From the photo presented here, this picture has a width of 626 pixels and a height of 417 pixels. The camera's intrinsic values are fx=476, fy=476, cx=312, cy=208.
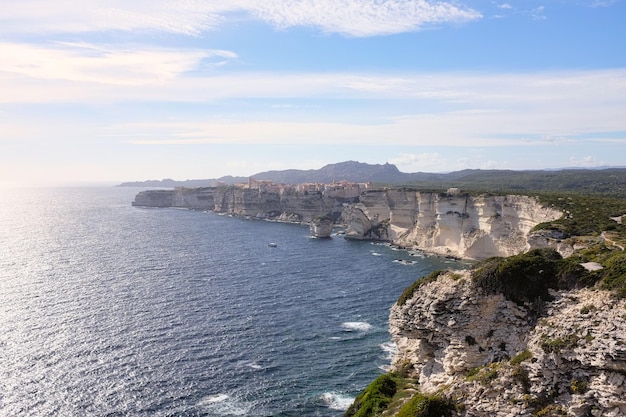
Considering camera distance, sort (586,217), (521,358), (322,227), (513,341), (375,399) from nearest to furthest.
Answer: (521,358) < (513,341) < (375,399) < (586,217) < (322,227)

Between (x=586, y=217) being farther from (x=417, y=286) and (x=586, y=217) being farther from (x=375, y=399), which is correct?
(x=375, y=399)

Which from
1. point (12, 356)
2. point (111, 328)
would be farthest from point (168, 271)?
point (12, 356)

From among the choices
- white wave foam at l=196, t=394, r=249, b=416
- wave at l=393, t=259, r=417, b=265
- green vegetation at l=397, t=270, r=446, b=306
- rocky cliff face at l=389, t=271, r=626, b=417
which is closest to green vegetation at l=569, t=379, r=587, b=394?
rocky cliff face at l=389, t=271, r=626, b=417

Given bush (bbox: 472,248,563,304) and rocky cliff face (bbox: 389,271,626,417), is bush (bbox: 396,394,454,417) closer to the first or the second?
rocky cliff face (bbox: 389,271,626,417)

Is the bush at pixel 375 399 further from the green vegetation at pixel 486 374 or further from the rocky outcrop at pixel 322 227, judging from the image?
the rocky outcrop at pixel 322 227

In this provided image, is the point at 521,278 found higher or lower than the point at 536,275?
lower

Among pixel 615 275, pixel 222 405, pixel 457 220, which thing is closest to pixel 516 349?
pixel 615 275

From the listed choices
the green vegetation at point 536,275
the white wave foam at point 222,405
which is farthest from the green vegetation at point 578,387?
the white wave foam at point 222,405
